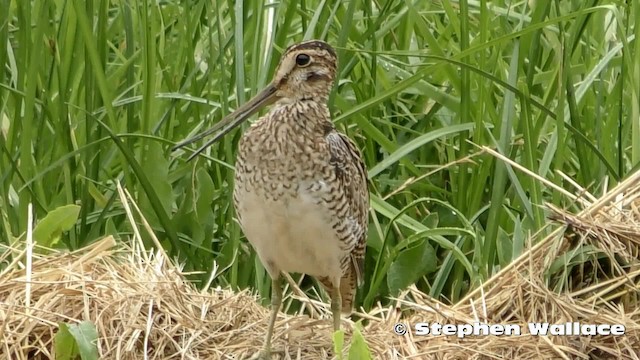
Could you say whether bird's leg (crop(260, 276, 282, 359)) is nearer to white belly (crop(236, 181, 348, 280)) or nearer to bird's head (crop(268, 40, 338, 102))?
white belly (crop(236, 181, 348, 280))

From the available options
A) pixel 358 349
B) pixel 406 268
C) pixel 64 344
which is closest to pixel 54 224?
pixel 64 344

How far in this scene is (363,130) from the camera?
484cm

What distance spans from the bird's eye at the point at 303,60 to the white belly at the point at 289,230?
13.7 inches

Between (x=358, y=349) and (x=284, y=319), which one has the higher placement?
(x=358, y=349)

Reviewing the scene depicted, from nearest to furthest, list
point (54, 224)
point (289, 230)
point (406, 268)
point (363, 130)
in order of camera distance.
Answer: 1. point (289, 230)
2. point (54, 224)
3. point (406, 268)
4. point (363, 130)

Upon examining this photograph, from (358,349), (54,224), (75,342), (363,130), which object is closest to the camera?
(358,349)

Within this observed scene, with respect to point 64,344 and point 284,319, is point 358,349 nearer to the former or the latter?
point 64,344

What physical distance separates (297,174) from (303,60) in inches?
11.8

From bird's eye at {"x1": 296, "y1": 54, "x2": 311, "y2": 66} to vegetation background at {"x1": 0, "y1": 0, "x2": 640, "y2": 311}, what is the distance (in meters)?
0.27

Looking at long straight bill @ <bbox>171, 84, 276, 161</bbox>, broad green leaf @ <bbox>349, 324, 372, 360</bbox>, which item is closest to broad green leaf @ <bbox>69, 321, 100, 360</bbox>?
long straight bill @ <bbox>171, 84, 276, 161</bbox>

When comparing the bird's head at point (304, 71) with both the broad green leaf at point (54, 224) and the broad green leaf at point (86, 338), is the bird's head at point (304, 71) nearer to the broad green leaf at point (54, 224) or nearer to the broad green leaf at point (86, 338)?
the broad green leaf at point (54, 224)

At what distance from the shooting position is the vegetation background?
437cm

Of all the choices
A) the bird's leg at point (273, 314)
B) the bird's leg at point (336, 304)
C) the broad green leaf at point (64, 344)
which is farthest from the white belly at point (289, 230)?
the broad green leaf at point (64, 344)

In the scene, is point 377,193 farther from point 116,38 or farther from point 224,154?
point 116,38
